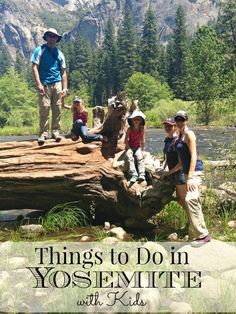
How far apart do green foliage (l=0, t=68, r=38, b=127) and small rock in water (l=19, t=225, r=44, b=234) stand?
239 feet

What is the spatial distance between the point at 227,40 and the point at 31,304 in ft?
212

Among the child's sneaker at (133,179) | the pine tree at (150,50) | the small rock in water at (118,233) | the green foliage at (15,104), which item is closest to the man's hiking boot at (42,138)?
the child's sneaker at (133,179)

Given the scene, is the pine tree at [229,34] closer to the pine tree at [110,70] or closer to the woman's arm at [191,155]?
the pine tree at [110,70]

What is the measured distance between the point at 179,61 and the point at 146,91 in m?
19.1

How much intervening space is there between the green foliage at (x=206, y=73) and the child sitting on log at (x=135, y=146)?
2061 inches

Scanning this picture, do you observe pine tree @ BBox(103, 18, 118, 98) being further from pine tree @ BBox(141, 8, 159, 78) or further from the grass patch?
the grass patch

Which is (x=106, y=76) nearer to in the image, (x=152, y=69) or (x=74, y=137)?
(x=152, y=69)

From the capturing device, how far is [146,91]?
8381cm

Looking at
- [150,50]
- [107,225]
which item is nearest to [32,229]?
[107,225]

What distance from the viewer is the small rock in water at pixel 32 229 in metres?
9.80

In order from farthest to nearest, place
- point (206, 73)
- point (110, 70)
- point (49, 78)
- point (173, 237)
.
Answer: point (110, 70) < point (206, 73) < point (49, 78) < point (173, 237)

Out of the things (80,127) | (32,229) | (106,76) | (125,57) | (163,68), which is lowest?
(32,229)

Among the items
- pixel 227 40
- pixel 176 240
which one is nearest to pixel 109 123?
pixel 176 240

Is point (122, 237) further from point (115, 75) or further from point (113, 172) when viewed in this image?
point (115, 75)
